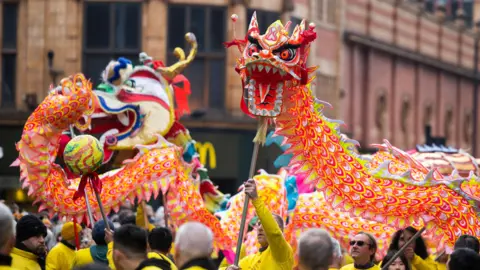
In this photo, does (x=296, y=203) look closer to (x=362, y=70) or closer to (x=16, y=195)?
(x=16, y=195)

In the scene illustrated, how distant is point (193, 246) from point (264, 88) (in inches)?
160

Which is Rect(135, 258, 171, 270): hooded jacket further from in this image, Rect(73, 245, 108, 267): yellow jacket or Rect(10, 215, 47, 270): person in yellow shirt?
Rect(73, 245, 108, 267): yellow jacket

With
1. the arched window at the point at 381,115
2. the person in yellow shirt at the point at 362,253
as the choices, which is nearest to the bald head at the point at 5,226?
the person in yellow shirt at the point at 362,253

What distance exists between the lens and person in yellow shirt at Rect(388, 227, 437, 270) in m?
13.9

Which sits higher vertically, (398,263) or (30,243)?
(30,243)

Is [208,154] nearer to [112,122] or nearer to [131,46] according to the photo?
[131,46]

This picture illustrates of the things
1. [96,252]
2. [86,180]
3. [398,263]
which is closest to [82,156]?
[86,180]

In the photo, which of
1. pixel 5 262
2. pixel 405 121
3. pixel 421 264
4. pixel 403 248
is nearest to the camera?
pixel 5 262

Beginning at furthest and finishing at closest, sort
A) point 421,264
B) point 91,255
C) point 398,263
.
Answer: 1. point 421,264
2. point 398,263
3. point 91,255

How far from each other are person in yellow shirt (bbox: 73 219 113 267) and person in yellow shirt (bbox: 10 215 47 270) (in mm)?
953

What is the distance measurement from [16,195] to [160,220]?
10256mm

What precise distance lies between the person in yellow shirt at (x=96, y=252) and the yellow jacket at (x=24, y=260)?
1.46 m

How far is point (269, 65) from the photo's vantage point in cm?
1298

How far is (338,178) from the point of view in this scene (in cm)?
1414
